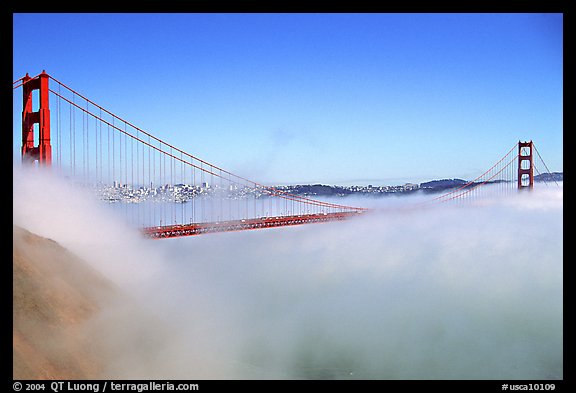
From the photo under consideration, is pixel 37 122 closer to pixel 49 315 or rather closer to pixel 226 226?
pixel 49 315

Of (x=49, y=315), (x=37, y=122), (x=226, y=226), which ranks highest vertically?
(x=37, y=122)

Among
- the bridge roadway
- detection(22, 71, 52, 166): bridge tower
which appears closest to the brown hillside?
detection(22, 71, 52, 166): bridge tower

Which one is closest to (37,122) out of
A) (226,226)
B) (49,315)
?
(49,315)
